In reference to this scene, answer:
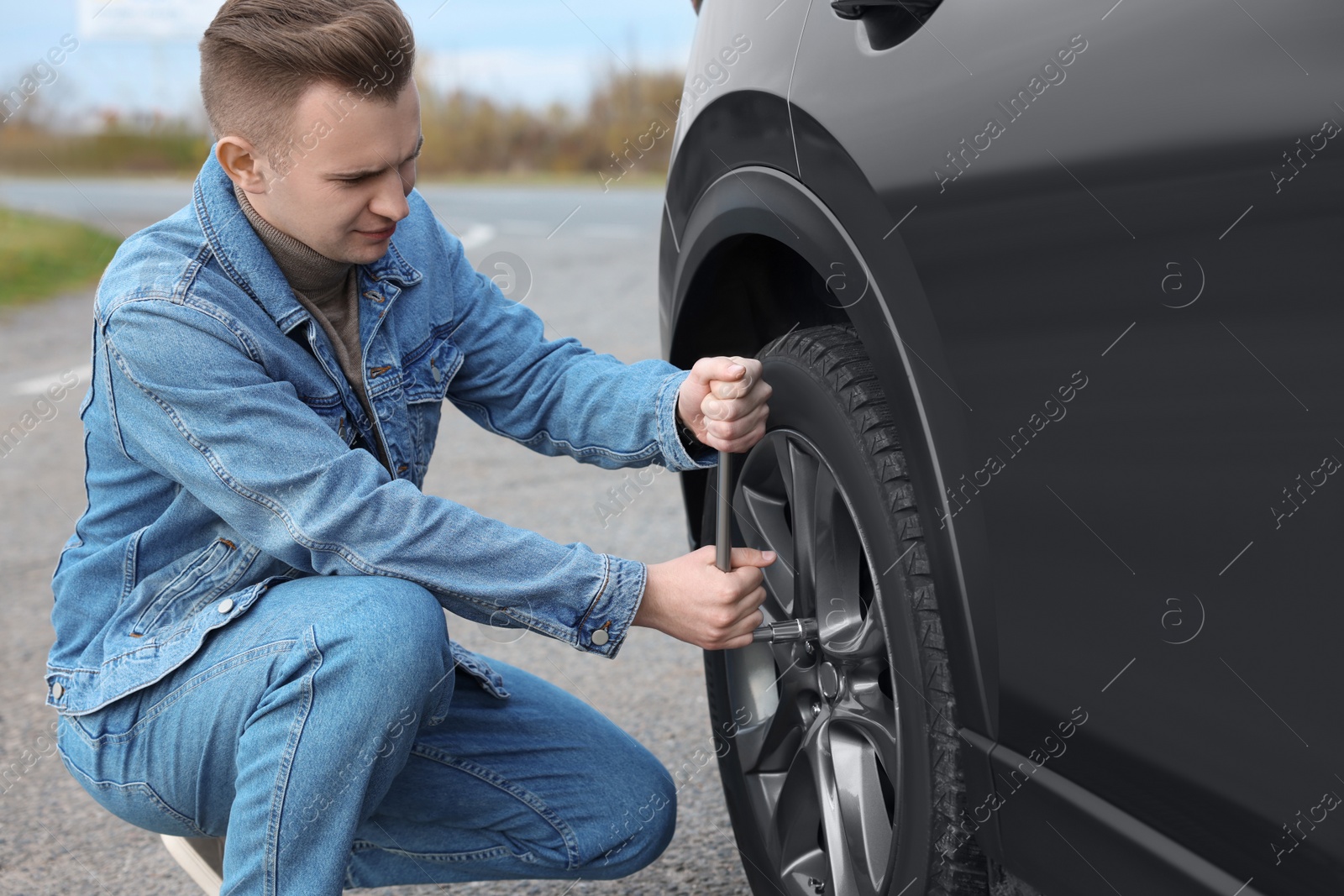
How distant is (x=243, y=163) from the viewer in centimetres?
177

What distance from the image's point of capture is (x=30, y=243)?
46.4 ft

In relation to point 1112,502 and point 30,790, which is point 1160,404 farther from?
point 30,790

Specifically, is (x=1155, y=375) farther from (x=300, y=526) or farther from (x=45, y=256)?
(x=45, y=256)

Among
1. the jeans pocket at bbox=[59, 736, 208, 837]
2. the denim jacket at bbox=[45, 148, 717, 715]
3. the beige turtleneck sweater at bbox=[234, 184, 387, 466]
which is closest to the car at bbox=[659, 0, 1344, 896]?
the denim jacket at bbox=[45, 148, 717, 715]

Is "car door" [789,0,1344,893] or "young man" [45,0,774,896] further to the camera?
"young man" [45,0,774,896]

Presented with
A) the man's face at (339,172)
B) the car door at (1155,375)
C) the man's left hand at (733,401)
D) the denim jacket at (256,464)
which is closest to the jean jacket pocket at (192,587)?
the denim jacket at (256,464)

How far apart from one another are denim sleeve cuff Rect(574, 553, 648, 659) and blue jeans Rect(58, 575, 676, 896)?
0.66 feet

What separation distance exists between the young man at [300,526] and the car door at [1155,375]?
0.52m

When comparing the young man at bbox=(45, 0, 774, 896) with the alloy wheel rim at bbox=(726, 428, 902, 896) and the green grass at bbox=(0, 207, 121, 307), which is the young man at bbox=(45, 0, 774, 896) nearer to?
the alloy wheel rim at bbox=(726, 428, 902, 896)

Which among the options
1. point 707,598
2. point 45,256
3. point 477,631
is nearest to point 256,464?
point 707,598

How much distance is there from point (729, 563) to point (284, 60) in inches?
33.4

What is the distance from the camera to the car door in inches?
38.0

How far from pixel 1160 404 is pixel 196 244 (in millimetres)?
1264

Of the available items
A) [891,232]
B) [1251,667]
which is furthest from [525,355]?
→ [1251,667]
